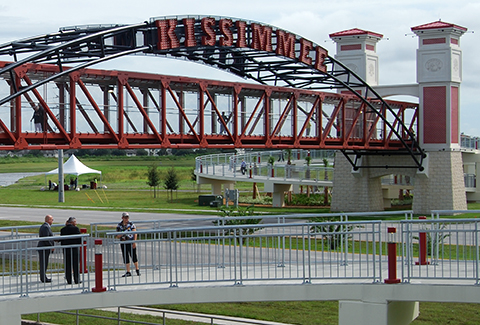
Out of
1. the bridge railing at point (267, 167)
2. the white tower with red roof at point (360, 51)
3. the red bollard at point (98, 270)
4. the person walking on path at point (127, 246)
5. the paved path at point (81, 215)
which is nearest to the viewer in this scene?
A: the red bollard at point (98, 270)

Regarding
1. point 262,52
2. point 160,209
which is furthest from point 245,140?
point 160,209

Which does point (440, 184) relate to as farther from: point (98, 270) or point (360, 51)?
point (98, 270)

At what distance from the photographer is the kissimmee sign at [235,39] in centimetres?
2967

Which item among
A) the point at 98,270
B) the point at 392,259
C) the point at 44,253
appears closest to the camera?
the point at 392,259

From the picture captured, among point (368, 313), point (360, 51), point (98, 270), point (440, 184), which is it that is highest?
point (360, 51)

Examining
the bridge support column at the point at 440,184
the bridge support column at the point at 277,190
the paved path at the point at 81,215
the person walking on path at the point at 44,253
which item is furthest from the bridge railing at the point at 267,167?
the person walking on path at the point at 44,253

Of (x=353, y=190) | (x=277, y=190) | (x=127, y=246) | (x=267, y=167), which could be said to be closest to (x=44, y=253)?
(x=127, y=246)

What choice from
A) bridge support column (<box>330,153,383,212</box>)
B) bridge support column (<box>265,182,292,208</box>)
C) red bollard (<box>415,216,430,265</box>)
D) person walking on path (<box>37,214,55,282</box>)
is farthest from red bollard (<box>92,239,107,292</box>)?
bridge support column (<box>265,182,292,208</box>)

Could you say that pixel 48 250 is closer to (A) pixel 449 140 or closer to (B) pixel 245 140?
(B) pixel 245 140

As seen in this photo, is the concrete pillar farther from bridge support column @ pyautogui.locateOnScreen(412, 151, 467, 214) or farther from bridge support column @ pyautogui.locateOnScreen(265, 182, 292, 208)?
bridge support column @ pyautogui.locateOnScreen(265, 182, 292, 208)

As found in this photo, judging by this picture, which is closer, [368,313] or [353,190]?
[368,313]

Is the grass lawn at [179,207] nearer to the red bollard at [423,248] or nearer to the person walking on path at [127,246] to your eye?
the red bollard at [423,248]

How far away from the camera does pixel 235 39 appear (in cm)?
3244

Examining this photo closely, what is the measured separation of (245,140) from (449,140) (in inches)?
713
